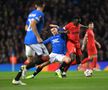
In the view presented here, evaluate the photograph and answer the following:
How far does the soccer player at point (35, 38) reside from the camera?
11.6m

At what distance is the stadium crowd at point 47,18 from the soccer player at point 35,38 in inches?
445

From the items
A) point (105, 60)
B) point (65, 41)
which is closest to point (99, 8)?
point (105, 60)

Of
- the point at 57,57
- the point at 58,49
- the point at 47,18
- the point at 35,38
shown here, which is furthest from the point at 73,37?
the point at 47,18

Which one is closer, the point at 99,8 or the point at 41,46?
the point at 41,46

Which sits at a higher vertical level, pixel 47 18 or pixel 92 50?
pixel 47 18

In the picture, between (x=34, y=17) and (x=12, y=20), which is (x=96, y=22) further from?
(x=34, y=17)

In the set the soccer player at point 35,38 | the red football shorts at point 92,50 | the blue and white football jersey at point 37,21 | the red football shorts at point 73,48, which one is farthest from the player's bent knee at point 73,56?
the blue and white football jersey at point 37,21

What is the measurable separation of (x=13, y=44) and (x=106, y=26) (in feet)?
15.1

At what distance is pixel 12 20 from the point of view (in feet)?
83.4

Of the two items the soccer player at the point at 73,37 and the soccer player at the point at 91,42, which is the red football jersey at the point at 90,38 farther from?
the soccer player at the point at 73,37

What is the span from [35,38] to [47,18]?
44.1ft

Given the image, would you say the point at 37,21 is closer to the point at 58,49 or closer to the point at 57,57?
the point at 57,57

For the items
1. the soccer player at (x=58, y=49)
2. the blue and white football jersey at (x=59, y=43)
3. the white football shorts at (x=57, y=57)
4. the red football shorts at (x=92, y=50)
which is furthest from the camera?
the red football shorts at (x=92, y=50)

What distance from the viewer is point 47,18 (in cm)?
2548
